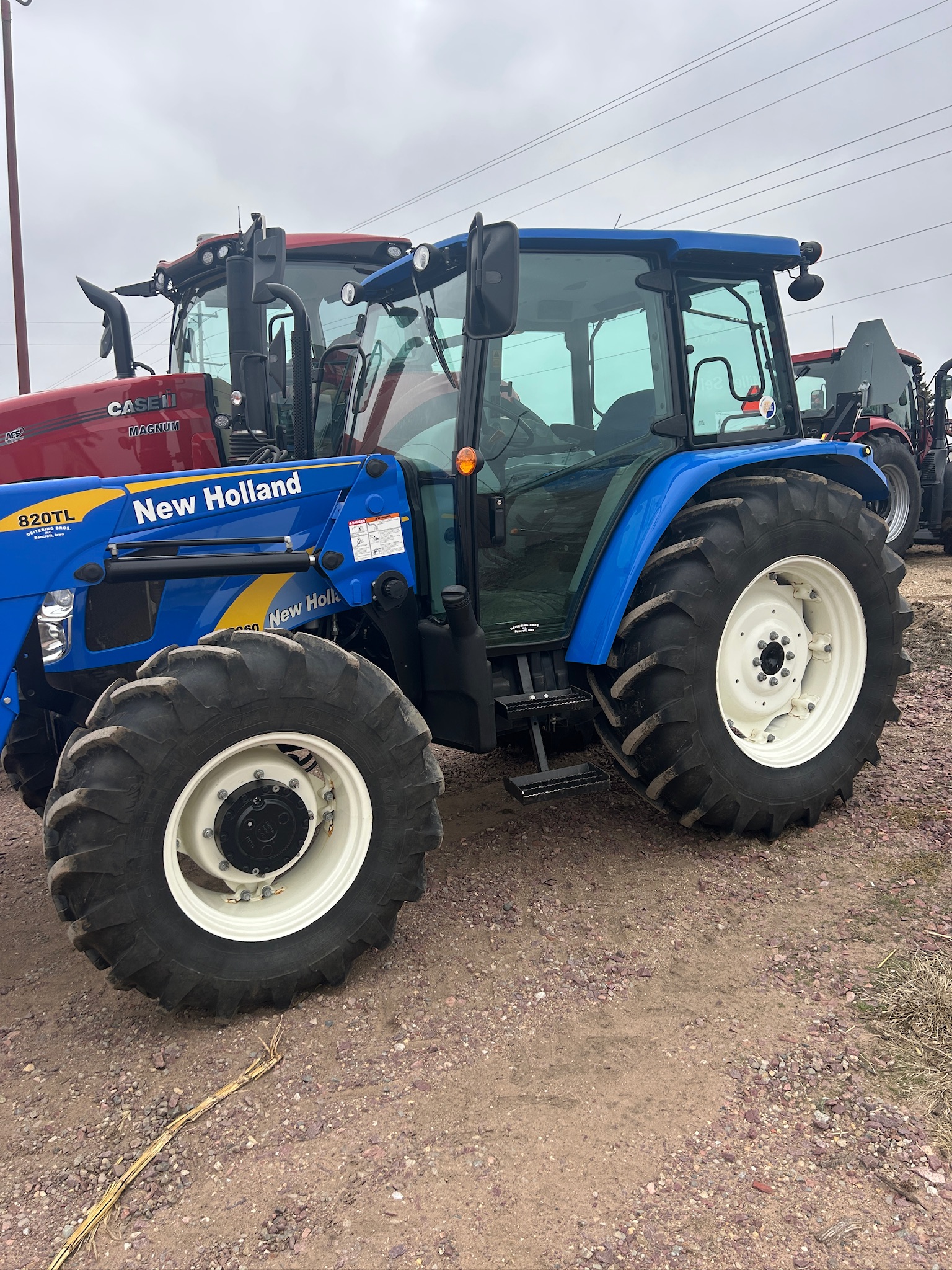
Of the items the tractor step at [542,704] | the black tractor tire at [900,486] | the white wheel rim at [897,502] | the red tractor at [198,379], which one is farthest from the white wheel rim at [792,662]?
the white wheel rim at [897,502]

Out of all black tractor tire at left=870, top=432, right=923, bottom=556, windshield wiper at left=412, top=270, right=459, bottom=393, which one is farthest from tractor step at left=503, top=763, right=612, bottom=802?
black tractor tire at left=870, top=432, right=923, bottom=556

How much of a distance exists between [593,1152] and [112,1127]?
1.20m

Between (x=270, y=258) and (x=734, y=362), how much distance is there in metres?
2.86

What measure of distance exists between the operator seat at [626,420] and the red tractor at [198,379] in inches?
68.6

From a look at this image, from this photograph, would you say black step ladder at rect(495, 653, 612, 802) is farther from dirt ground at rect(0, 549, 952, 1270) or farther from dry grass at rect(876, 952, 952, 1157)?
dry grass at rect(876, 952, 952, 1157)

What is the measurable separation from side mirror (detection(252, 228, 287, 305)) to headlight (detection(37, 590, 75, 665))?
2.92 metres

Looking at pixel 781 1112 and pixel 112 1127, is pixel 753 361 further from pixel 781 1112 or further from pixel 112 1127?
pixel 112 1127

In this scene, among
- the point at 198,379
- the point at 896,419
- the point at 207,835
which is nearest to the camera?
the point at 207,835

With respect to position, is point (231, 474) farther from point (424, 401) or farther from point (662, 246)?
point (662, 246)

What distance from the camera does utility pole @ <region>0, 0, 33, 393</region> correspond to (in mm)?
13172

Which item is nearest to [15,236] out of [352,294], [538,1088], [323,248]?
[323,248]

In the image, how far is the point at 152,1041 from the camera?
261cm

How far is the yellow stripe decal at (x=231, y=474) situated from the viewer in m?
2.87

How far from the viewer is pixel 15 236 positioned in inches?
531
